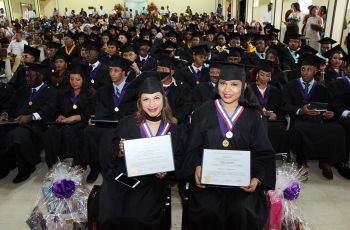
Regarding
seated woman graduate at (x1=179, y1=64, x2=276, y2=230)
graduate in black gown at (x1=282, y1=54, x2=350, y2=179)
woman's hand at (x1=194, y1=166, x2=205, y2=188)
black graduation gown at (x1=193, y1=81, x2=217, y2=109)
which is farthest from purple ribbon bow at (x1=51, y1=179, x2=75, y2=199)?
graduate in black gown at (x1=282, y1=54, x2=350, y2=179)

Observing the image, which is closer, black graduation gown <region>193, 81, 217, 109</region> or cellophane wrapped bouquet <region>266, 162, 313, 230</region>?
cellophane wrapped bouquet <region>266, 162, 313, 230</region>

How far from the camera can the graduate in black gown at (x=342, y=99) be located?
4.54 m

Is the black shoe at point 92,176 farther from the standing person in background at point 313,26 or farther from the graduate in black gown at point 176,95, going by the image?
the standing person in background at point 313,26

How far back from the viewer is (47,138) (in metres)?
4.43

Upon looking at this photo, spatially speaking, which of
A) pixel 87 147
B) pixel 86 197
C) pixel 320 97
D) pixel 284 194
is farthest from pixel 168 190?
pixel 320 97

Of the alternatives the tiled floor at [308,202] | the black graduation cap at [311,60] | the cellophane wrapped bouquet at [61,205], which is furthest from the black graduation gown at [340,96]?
the cellophane wrapped bouquet at [61,205]

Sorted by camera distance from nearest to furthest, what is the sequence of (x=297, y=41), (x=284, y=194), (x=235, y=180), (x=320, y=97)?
(x=235, y=180), (x=284, y=194), (x=320, y=97), (x=297, y=41)

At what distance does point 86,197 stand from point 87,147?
1.36 m

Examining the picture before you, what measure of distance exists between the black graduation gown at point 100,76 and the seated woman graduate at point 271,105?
2880 millimetres

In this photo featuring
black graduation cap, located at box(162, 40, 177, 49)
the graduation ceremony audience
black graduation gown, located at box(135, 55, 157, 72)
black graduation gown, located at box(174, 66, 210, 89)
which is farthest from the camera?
black graduation cap, located at box(162, 40, 177, 49)

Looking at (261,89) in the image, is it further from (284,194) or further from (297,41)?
(297,41)

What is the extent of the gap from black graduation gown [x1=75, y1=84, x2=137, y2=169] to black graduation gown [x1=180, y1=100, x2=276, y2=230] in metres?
1.69

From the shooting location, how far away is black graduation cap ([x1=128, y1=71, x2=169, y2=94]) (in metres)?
2.88

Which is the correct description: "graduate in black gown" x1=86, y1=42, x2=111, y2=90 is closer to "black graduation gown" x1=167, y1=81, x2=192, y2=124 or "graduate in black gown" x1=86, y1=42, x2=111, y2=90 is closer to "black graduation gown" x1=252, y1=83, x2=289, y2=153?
"black graduation gown" x1=167, y1=81, x2=192, y2=124
